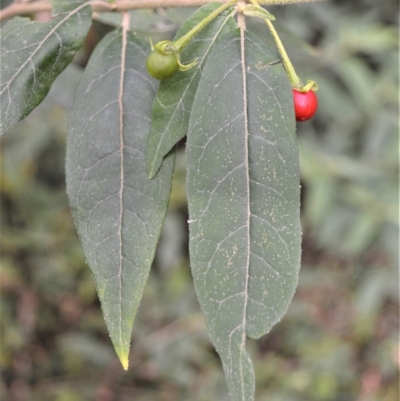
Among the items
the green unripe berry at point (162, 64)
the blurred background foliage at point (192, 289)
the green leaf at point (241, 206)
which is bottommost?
the blurred background foliage at point (192, 289)

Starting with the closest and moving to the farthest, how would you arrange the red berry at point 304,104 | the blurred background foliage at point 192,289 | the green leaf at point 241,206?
1. the green leaf at point 241,206
2. the red berry at point 304,104
3. the blurred background foliage at point 192,289

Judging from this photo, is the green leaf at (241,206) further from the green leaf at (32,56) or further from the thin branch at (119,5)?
the green leaf at (32,56)

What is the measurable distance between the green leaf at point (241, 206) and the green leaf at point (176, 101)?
0.05 meters

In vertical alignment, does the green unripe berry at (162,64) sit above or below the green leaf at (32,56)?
below

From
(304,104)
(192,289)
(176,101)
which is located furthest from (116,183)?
(192,289)

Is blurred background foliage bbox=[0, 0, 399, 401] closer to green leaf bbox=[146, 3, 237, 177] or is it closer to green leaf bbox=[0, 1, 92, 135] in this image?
green leaf bbox=[0, 1, 92, 135]

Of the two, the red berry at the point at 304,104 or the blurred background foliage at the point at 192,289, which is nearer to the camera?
the red berry at the point at 304,104

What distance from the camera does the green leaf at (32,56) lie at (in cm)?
90

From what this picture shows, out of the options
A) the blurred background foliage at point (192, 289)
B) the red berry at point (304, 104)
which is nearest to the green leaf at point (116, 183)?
the red berry at point (304, 104)

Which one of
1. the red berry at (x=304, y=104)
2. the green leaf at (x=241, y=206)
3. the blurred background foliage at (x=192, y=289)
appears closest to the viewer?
the green leaf at (x=241, y=206)

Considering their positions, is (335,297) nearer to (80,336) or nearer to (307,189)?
(307,189)

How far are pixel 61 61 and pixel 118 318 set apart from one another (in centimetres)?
46

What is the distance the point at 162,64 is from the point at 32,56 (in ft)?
0.83

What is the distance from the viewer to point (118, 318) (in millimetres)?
866
